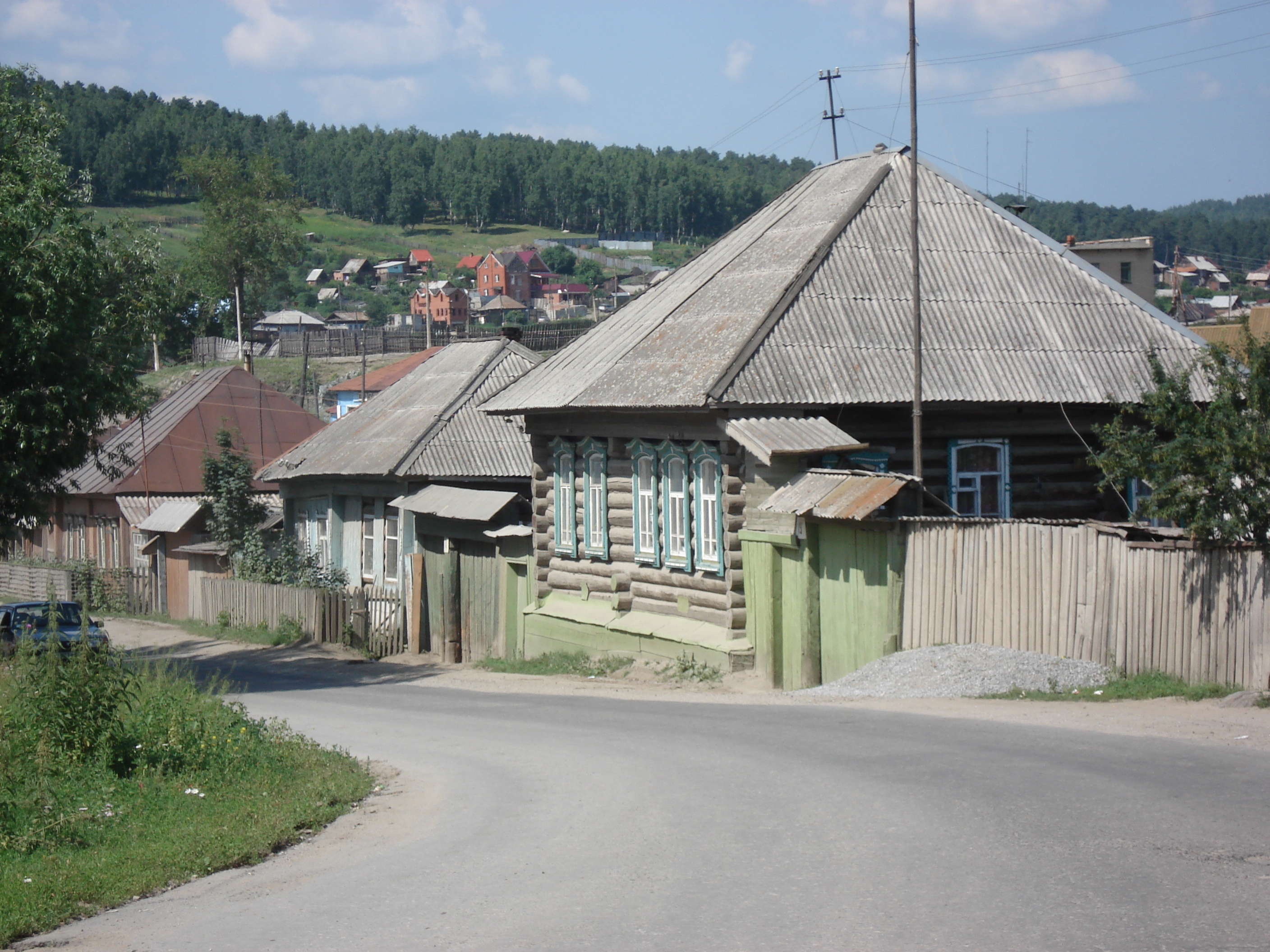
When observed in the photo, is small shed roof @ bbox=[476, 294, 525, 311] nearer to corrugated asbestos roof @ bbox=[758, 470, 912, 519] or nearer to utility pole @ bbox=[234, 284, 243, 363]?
utility pole @ bbox=[234, 284, 243, 363]

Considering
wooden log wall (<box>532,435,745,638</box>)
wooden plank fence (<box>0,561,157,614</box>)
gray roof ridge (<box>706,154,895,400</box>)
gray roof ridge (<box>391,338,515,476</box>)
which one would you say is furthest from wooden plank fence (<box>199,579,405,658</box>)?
gray roof ridge (<box>706,154,895,400</box>)

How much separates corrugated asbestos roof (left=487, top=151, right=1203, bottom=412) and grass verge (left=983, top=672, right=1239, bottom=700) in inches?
203

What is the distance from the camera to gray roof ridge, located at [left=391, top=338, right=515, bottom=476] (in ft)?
89.7

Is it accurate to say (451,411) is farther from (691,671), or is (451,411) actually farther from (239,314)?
(239,314)

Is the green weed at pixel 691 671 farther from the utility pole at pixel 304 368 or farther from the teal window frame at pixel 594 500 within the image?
the utility pole at pixel 304 368

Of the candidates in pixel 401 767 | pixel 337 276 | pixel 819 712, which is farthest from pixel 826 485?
pixel 337 276

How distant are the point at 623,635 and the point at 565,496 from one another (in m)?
3.22

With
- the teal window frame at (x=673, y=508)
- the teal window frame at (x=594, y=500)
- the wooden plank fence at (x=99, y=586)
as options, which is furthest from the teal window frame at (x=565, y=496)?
the wooden plank fence at (x=99, y=586)

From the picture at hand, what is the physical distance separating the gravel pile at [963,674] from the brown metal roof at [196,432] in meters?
26.6

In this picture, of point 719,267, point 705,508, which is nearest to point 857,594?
point 705,508

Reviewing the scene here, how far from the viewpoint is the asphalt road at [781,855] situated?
636 centimetres

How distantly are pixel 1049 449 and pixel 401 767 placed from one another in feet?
39.6

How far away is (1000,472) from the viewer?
765 inches

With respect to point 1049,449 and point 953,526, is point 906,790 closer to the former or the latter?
point 953,526
